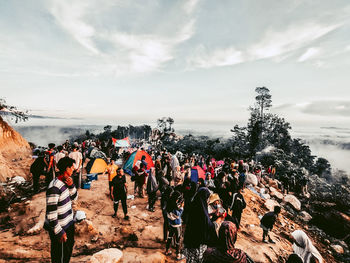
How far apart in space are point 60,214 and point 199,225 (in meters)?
2.49

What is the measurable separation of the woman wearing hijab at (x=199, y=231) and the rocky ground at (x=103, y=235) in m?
1.08

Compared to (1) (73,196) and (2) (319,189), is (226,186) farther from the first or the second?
(2) (319,189)

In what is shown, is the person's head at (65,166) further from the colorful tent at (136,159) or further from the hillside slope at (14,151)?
the hillside slope at (14,151)

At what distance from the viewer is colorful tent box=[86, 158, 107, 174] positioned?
9.29m

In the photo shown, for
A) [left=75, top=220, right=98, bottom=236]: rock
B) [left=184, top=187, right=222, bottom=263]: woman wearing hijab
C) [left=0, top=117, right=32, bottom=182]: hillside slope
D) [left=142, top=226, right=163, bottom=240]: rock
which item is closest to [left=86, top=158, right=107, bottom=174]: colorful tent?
[left=0, top=117, right=32, bottom=182]: hillside slope

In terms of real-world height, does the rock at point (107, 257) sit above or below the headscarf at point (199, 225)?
below

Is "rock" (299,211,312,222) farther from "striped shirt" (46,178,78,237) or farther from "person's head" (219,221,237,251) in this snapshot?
"striped shirt" (46,178,78,237)

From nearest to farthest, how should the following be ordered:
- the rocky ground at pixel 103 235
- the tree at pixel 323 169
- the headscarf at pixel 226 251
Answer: the headscarf at pixel 226 251
the rocky ground at pixel 103 235
the tree at pixel 323 169

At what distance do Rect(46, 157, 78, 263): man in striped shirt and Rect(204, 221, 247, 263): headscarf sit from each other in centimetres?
231

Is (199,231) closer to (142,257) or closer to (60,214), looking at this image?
(142,257)

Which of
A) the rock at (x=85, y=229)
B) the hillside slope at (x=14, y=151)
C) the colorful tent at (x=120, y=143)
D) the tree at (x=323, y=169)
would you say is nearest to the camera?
the rock at (x=85, y=229)

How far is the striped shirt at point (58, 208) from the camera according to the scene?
243 centimetres

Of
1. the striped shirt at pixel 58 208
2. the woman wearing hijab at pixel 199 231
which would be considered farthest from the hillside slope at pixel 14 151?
the woman wearing hijab at pixel 199 231

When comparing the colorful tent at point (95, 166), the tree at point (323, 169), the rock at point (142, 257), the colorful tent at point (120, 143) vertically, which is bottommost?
the tree at point (323, 169)
